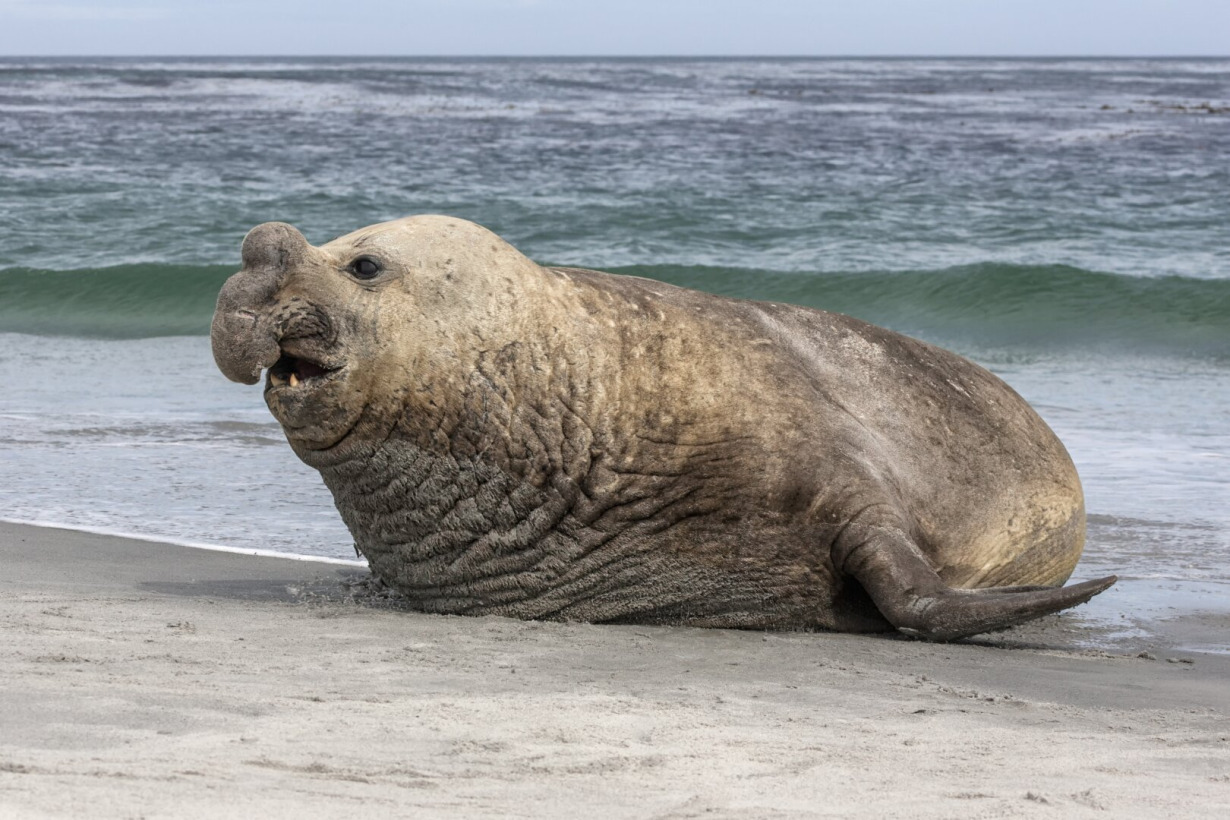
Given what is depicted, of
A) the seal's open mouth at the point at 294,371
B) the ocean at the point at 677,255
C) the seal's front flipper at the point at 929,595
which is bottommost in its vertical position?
the ocean at the point at 677,255

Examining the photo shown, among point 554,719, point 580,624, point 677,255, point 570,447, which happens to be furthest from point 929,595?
point 677,255

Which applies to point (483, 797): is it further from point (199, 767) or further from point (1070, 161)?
point (1070, 161)

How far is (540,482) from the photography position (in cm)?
477

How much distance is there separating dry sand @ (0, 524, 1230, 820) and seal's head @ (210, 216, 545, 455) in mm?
654

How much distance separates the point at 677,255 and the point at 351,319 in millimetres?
13719

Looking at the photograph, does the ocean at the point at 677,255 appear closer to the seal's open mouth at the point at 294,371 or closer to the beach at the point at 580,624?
the beach at the point at 580,624

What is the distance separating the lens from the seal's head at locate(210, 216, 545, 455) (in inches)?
176

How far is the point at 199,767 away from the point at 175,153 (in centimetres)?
2888

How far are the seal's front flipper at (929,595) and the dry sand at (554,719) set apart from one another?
10 cm

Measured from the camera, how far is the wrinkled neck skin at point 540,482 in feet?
15.4

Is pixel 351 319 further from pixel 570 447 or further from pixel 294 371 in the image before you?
pixel 570 447

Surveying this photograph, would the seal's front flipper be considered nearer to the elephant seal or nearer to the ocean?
the elephant seal

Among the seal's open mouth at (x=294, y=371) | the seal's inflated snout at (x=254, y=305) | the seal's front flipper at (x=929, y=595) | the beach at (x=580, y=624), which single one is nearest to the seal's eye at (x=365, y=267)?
the seal's inflated snout at (x=254, y=305)

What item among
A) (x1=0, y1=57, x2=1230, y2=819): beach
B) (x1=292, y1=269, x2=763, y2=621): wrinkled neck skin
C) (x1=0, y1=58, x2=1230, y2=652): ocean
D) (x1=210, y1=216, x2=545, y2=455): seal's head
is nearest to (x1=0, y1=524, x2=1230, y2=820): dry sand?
(x1=0, y1=57, x2=1230, y2=819): beach
